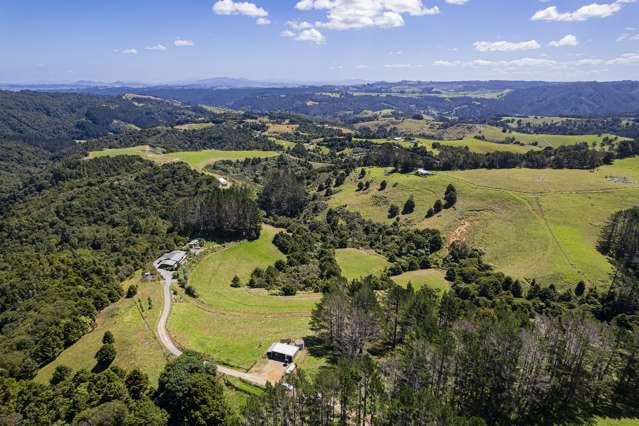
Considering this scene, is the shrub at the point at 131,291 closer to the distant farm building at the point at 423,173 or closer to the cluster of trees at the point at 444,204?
the cluster of trees at the point at 444,204

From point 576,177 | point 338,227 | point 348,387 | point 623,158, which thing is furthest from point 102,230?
point 623,158

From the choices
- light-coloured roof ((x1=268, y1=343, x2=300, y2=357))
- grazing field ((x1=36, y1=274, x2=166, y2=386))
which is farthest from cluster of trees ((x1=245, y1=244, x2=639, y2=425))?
grazing field ((x1=36, y1=274, x2=166, y2=386))

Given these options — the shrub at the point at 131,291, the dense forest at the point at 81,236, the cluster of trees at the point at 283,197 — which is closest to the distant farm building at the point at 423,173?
the cluster of trees at the point at 283,197

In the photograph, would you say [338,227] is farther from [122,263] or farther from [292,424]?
[292,424]

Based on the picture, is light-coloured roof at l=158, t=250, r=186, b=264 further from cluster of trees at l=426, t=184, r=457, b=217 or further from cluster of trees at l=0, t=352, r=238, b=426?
cluster of trees at l=426, t=184, r=457, b=217

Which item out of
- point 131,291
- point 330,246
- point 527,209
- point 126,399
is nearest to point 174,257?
point 131,291

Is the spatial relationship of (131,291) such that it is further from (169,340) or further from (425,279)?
(425,279)
